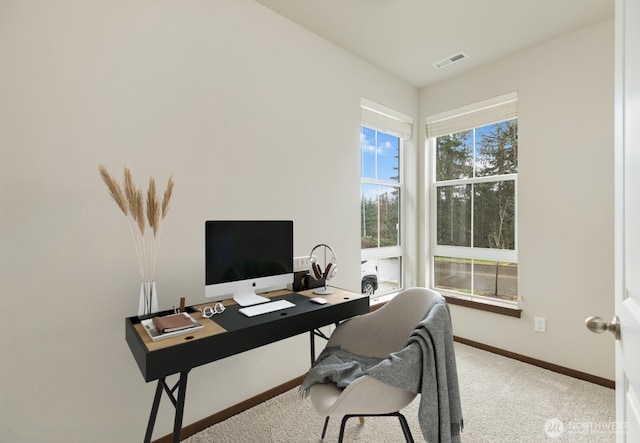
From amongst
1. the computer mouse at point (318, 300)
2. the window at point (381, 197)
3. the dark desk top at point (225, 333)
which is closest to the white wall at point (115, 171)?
the dark desk top at point (225, 333)

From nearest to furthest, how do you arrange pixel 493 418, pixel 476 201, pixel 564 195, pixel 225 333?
pixel 225 333, pixel 493 418, pixel 564 195, pixel 476 201

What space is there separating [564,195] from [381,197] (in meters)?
1.52

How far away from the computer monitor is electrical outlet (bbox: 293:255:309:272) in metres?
0.32

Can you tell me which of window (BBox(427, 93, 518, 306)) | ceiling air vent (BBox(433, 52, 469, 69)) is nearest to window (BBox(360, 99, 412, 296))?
window (BBox(427, 93, 518, 306))

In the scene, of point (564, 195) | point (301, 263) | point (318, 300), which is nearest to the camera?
point (318, 300)

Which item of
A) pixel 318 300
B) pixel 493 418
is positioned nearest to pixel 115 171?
pixel 318 300

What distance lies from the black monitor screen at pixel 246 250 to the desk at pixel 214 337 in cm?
20

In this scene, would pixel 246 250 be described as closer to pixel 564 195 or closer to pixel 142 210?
pixel 142 210

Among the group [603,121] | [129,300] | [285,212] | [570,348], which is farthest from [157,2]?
[570,348]

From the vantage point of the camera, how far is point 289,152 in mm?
2303

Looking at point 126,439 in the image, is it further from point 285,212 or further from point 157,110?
point 157,110

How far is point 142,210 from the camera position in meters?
1.50

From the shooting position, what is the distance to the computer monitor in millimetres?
1617

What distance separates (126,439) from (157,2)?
236 centimetres
